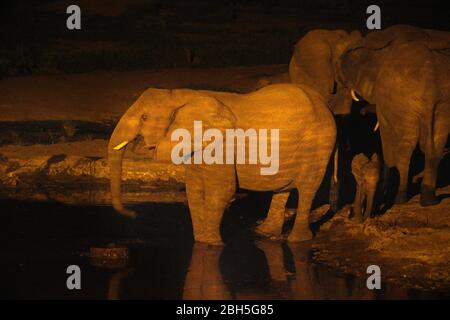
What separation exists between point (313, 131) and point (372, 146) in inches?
202

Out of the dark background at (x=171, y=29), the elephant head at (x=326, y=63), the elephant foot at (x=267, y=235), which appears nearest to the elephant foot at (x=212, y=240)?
the elephant foot at (x=267, y=235)

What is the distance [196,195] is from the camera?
11.1 meters

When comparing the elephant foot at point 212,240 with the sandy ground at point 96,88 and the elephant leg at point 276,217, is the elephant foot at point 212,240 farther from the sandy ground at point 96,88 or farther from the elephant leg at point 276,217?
the sandy ground at point 96,88

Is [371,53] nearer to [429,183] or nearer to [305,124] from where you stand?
[429,183]

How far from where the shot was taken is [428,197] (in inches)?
491

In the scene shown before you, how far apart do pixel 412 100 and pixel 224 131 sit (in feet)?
8.19

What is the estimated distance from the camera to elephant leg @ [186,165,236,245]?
35.9ft

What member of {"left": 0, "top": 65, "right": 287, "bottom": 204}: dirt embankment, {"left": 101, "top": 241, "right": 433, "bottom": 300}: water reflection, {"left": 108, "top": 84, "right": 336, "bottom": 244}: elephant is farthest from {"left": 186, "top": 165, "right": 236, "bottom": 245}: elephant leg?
{"left": 0, "top": 65, "right": 287, "bottom": 204}: dirt embankment

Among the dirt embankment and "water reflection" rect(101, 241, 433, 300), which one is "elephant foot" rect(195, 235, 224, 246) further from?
the dirt embankment

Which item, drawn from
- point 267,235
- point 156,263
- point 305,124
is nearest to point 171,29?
point 267,235

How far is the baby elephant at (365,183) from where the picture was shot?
463 inches
